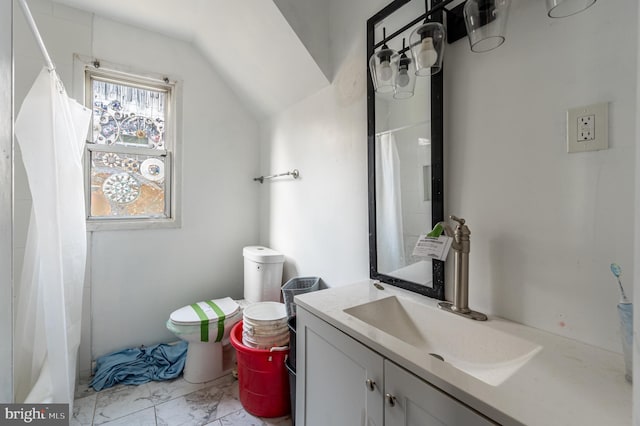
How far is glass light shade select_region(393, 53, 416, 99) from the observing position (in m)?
1.12

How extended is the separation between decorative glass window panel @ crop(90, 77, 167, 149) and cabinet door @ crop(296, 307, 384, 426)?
1.94 m

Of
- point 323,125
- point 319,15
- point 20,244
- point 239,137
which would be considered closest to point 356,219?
point 323,125

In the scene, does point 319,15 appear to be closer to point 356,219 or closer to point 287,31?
point 287,31

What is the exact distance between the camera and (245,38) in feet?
5.98

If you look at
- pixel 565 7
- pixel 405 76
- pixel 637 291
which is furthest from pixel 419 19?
pixel 637 291

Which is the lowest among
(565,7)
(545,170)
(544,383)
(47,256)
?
(544,383)

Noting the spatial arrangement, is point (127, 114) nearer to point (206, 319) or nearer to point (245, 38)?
point (245, 38)

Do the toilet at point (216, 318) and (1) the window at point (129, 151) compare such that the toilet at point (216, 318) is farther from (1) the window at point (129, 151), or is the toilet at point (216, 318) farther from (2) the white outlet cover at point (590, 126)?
(2) the white outlet cover at point (590, 126)

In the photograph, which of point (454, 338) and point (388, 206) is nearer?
point (454, 338)

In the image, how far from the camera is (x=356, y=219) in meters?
1.52

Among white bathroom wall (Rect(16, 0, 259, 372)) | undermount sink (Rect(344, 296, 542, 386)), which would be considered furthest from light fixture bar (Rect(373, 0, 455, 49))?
white bathroom wall (Rect(16, 0, 259, 372))

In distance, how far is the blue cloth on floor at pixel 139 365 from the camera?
1.81 meters

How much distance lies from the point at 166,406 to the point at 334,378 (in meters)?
1.29

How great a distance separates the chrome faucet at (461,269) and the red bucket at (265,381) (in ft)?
3.08
